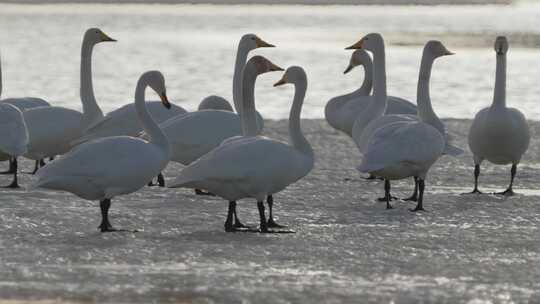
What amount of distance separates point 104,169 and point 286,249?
1.43 meters

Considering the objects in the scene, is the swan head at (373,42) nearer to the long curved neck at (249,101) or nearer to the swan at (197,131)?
the swan at (197,131)

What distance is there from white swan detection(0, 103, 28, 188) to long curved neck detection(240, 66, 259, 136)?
6.26 ft

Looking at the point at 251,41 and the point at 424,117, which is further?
the point at 251,41

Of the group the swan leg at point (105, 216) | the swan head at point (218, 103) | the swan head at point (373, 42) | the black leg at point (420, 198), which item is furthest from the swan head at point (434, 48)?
the swan leg at point (105, 216)

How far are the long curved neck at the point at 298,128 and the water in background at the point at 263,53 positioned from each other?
8.47 m

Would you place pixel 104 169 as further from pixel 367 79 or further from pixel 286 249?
pixel 367 79

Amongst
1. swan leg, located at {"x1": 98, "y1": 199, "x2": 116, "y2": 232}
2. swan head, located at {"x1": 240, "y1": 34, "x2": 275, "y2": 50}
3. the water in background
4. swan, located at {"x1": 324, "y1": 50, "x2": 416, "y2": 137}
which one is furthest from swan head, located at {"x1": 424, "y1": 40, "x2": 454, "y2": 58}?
the water in background

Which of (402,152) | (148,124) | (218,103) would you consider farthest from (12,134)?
(402,152)

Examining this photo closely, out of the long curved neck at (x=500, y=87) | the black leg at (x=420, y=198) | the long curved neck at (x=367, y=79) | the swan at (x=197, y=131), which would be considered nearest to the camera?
the black leg at (x=420, y=198)

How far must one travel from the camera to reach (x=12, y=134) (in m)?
11.0

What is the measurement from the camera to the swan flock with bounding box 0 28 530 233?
9.15 meters

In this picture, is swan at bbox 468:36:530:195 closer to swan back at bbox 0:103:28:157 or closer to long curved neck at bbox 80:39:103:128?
long curved neck at bbox 80:39:103:128

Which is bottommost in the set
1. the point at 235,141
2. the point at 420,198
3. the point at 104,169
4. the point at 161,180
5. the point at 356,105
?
the point at 161,180

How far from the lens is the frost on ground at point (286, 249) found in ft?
23.8
